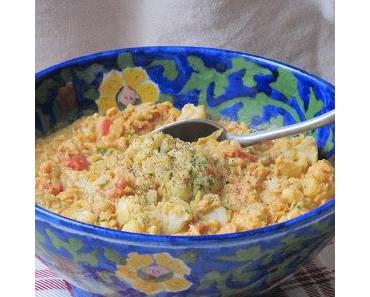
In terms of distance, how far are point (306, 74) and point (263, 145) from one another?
80 millimetres

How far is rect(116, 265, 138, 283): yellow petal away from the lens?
1.62 ft

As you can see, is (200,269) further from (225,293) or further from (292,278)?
(292,278)

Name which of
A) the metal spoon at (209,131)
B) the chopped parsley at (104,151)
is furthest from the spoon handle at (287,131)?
the chopped parsley at (104,151)

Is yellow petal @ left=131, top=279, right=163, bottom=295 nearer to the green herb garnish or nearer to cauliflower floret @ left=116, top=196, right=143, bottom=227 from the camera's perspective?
cauliflower floret @ left=116, top=196, right=143, bottom=227

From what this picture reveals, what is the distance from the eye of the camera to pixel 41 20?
2.03 ft

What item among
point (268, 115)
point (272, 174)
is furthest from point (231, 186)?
point (268, 115)

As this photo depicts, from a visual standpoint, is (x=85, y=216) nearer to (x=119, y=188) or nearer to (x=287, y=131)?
(x=119, y=188)

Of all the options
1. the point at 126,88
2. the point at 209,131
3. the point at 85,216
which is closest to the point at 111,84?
the point at 126,88

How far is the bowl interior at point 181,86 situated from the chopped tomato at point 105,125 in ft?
0.15

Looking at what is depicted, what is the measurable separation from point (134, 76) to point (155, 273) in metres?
0.30

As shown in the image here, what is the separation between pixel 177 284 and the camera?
50cm

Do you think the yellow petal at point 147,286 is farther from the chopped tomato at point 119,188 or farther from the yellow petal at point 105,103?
the yellow petal at point 105,103

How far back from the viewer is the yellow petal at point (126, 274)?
492 mm

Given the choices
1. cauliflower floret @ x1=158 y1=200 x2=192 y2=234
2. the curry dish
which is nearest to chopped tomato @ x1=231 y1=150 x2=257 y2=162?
the curry dish
